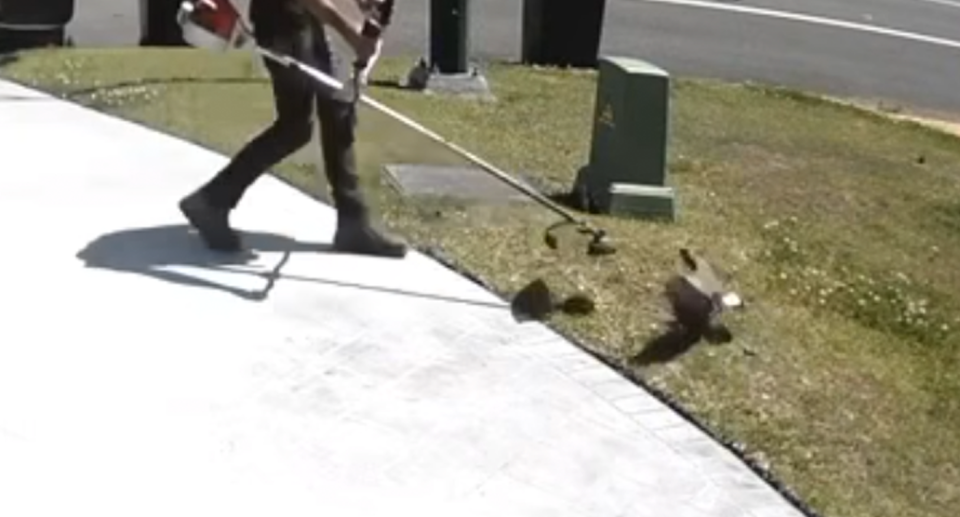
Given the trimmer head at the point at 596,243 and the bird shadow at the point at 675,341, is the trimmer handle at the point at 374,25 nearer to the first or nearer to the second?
the trimmer head at the point at 596,243

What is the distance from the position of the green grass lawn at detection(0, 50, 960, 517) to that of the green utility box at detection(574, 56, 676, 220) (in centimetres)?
14

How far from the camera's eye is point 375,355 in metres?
6.42

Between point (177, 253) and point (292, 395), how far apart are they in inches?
54.1

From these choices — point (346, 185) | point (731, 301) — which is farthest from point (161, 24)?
point (731, 301)

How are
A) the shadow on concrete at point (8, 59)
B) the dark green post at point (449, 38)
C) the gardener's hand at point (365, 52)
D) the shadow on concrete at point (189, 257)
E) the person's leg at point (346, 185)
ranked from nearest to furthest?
the gardener's hand at point (365, 52) < the shadow on concrete at point (189, 257) < the person's leg at point (346, 185) < the shadow on concrete at point (8, 59) < the dark green post at point (449, 38)

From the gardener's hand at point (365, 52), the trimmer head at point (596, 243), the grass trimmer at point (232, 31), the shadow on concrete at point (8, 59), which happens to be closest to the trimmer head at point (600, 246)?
the trimmer head at point (596, 243)

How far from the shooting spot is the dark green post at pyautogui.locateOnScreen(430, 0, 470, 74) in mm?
11445

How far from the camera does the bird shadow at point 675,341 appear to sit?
668 centimetres

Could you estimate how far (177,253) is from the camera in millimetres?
7176

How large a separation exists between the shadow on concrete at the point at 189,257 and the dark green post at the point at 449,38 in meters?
4.15

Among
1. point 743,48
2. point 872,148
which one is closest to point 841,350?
point 872,148

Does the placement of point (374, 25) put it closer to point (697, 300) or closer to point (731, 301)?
point (697, 300)

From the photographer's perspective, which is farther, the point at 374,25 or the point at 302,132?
the point at 302,132

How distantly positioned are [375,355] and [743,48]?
1118 cm
